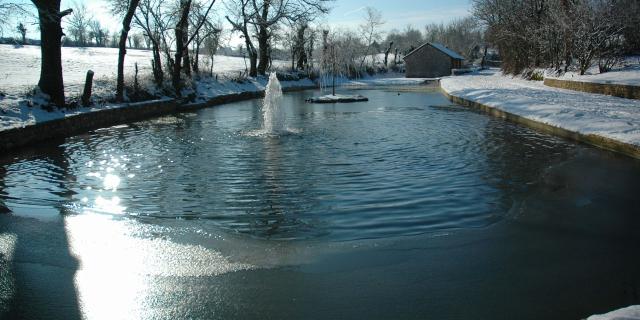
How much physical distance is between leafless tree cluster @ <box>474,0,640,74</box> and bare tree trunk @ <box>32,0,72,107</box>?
26648 millimetres

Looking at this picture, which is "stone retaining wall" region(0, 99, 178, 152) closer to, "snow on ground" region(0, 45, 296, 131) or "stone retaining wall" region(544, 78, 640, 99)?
"snow on ground" region(0, 45, 296, 131)

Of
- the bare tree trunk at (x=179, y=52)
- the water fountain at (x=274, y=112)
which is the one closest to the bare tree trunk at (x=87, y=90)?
the water fountain at (x=274, y=112)

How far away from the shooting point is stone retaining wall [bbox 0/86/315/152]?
42.6 feet

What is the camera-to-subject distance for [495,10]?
50.4 meters

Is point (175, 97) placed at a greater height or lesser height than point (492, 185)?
greater

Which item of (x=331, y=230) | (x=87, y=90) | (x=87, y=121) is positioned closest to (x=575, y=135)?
(x=331, y=230)

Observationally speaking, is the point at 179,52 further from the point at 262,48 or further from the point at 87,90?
the point at 262,48

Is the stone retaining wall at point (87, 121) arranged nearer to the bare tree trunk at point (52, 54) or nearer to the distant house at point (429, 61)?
the bare tree trunk at point (52, 54)

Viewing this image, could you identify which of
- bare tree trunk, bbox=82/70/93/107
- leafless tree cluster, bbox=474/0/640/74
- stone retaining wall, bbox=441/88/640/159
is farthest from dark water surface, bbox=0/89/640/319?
leafless tree cluster, bbox=474/0/640/74

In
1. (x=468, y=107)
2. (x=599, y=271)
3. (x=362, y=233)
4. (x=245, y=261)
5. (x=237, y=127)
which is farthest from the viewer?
(x=468, y=107)

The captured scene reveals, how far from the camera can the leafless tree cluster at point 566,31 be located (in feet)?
96.7

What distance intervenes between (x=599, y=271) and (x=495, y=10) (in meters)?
50.4

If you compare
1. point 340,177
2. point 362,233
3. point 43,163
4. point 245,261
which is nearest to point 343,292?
point 245,261

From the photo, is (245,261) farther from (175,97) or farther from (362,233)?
(175,97)
